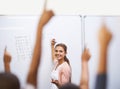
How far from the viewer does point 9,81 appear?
1.84 metres

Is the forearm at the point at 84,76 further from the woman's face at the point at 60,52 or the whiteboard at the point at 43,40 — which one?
the woman's face at the point at 60,52

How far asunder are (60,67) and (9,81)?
0.38m

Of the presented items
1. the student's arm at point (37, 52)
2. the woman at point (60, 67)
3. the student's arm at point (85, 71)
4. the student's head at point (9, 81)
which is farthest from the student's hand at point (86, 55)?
the student's head at point (9, 81)

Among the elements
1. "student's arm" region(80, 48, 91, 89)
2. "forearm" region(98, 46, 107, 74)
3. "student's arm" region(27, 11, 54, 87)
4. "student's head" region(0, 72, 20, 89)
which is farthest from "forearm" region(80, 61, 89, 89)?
"student's head" region(0, 72, 20, 89)

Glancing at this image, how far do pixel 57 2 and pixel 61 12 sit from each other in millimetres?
79

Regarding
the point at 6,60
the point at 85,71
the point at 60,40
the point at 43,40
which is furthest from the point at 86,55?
the point at 6,60

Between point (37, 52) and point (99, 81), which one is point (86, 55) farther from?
point (37, 52)

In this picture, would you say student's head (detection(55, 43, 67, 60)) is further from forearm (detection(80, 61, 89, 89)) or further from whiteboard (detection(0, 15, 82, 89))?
forearm (detection(80, 61, 89, 89))

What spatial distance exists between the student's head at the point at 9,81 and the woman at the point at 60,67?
25 cm

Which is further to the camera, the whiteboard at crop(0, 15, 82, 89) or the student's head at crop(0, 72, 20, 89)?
the whiteboard at crop(0, 15, 82, 89)

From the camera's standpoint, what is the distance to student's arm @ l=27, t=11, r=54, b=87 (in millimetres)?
1979

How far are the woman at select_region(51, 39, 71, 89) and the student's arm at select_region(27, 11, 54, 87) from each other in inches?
3.9

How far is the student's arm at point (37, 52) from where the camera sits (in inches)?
77.9

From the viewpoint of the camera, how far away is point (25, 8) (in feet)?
6.64
